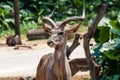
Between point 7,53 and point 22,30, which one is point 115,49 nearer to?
point 7,53

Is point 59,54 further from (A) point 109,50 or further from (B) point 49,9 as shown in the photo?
(B) point 49,9

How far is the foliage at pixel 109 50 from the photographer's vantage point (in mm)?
7578

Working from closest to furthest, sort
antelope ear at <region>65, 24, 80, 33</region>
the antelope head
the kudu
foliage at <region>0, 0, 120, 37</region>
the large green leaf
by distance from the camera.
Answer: the antelope head < the kudu < antelope ear at <region>65, 24, 80, 33</region> < the large green leaf < foliage at <region>0, 0, 120, 37</region>

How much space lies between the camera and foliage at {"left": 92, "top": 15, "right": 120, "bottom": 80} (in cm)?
758

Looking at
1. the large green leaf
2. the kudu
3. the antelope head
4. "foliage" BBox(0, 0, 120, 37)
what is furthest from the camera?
"foliage" BBox(0, 0, 120, 37)

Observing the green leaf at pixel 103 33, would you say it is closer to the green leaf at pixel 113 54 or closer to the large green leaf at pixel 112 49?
the large green leaf at pixel 112 49

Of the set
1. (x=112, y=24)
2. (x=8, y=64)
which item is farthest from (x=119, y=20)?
(x=8, y=64)

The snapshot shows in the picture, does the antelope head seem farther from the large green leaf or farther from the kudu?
the large green leaf

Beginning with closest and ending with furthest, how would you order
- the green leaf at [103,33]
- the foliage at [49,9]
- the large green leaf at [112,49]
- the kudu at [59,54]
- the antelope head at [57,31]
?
the antelope head at [57,31] < the kudu at [59,54] < the large green leaf at [112,49] < the green leaf at [103,33] < the foliage at [49,9]

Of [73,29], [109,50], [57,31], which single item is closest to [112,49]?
[109,50]

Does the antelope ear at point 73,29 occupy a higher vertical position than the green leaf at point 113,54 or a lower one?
higher

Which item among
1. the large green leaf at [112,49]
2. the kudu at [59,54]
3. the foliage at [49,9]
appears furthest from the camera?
the foliage at [49,9]

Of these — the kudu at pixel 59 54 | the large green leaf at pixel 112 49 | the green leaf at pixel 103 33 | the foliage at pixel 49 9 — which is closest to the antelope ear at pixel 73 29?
the kudu at pixel 59 54

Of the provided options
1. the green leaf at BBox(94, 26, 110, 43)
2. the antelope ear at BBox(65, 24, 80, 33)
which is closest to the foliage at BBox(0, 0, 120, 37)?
the green leaf at BBox(94, 26, 110, 43)
